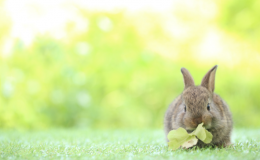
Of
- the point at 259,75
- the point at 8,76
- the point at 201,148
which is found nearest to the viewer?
the point at 201,148

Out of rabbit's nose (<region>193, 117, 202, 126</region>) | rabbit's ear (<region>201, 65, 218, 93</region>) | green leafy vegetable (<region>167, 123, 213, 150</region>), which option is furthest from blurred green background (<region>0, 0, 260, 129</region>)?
rabbit's nose (<region>193, 117, 202, 126</region>)

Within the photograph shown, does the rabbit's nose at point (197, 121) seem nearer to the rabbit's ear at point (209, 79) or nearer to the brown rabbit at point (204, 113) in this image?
the brown rabbit at point (204, 113)

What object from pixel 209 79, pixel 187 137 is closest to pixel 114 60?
pixel 209 79

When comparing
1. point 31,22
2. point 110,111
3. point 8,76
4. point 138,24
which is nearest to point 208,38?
point 138,24

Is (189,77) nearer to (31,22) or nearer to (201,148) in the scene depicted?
(201,148)

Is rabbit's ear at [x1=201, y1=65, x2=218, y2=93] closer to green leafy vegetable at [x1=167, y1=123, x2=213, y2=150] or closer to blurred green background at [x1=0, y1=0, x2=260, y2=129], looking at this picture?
green leafy vegetable at [x1=167, y1=123, x2=213, y2=150]

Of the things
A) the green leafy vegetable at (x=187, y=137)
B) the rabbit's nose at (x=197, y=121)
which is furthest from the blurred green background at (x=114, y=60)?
A: the rabbit's nose at (x=197, y=121)
